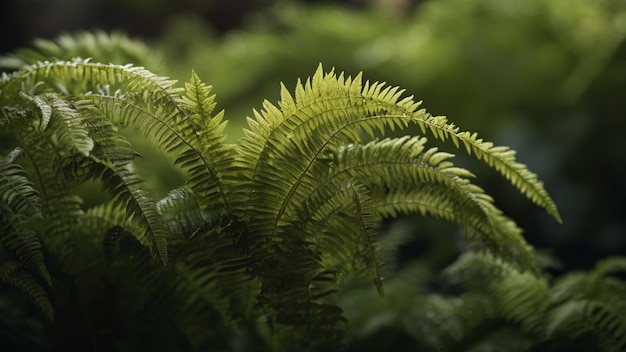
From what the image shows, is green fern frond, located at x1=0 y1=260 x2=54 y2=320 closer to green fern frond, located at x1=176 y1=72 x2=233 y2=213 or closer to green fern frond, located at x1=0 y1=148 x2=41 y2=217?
green fern frond, located at x1=0 y1=148 x2=41 y2=217

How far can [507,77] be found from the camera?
4652mm

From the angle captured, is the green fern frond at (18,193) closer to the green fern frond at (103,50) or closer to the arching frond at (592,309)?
the green fern frond at (103,50)

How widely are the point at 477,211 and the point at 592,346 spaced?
69 cm

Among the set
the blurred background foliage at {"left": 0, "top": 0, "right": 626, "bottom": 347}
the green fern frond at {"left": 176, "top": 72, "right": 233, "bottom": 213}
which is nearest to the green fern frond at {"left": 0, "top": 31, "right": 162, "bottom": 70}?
the blurred background foliage at {"left": 0, "top": 0, "right": 626, "bottom": 347}

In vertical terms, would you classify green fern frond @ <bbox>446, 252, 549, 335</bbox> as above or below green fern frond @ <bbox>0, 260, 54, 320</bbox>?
below

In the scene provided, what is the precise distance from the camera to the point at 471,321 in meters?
2.39

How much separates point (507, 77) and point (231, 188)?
11.0 ft

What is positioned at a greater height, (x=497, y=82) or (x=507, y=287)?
(x=497, y=82)

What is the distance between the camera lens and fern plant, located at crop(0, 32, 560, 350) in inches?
65.3

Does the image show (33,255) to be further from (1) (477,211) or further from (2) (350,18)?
(2) (350,18)

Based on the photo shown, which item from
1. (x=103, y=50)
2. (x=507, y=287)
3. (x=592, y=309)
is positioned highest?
(x=103, y=50)

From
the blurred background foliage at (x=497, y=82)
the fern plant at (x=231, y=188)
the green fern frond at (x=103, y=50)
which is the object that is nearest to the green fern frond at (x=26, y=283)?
the fern plant at (x=231, y=188)

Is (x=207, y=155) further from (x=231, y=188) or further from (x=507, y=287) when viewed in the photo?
(x=507, y=287)

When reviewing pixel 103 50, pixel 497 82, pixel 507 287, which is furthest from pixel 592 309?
pixel 497 82
